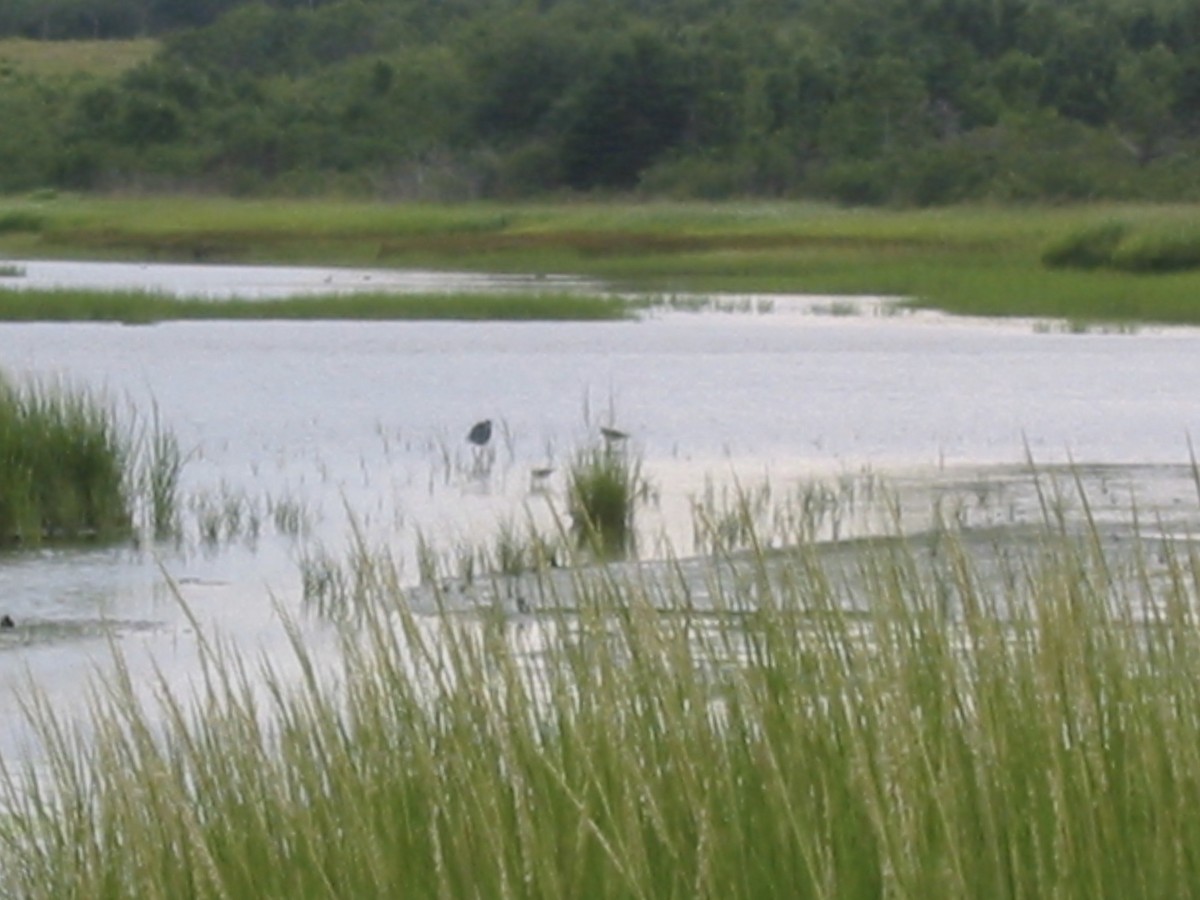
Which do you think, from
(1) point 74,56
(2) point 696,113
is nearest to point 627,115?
(2) point 696,113

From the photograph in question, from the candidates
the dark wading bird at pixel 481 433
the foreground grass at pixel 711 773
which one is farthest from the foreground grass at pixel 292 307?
the foreground grass at pixel 711 773

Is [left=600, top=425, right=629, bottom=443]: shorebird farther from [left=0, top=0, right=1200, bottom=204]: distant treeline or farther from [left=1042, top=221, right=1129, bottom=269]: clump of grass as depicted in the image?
[left=0, top=0, right=1200, bottom=204]: distant treeline

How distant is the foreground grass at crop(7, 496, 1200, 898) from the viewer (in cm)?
415

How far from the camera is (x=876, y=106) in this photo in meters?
50.3

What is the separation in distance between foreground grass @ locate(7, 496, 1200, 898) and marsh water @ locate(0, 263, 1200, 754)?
33 centimetres

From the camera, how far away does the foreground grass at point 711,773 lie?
4.15m

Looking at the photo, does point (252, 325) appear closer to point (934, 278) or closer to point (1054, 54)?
point (934, 278)

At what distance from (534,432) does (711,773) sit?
44.0 feet

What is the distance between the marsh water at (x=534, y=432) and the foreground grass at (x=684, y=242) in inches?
51.8

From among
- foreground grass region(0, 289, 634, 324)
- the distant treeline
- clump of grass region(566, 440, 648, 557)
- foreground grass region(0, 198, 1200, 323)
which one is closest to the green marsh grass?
clump of grass region(566, 440, 648, 557)

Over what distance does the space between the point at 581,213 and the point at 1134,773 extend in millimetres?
40981

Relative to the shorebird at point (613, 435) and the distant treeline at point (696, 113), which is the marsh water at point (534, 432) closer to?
the shorebird at point (613, 435)

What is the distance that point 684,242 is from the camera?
1583 inches

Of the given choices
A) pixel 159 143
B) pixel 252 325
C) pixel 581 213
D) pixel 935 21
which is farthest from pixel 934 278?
pixel 159 143
